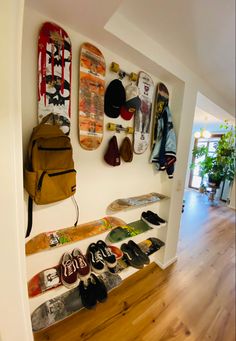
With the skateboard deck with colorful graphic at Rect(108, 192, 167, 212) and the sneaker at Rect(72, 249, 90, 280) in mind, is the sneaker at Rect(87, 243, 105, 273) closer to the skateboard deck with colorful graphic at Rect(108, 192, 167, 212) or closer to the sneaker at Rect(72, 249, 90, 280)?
the sneaker at Rect(72, 249, 90, 280)

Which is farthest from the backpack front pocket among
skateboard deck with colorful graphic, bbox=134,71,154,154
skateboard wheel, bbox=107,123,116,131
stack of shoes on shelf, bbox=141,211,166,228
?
stack of shoes on shelf, bbox=141,211,166,228

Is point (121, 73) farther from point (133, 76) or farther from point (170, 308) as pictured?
point (170, 308)

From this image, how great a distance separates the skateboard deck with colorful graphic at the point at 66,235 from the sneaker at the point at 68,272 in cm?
22

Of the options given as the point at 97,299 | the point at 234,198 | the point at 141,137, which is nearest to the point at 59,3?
the point at 141,137

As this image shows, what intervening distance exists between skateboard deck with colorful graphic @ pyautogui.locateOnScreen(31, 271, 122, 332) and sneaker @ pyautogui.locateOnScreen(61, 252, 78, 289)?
186 mm

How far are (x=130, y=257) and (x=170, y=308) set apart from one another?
1.94 feet

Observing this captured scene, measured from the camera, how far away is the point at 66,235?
1.12 meters

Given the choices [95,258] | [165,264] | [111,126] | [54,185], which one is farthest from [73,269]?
[165,264]

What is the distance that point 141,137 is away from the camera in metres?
1.47

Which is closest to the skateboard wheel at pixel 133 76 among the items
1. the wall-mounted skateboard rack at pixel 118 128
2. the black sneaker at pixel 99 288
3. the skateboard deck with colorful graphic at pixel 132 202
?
the wall-mounted skateboard rack at pixel 118 128

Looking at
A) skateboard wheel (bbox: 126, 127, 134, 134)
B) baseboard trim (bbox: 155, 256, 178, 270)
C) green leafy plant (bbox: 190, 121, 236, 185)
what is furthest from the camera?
green leafy plant (bbox: 190, 121, 236, 185)

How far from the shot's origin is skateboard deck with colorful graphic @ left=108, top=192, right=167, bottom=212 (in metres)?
1.39

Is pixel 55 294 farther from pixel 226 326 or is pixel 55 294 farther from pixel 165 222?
pixel 226 326

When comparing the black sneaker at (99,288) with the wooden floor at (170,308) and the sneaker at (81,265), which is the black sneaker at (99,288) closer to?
the sneaker at (81,265)
